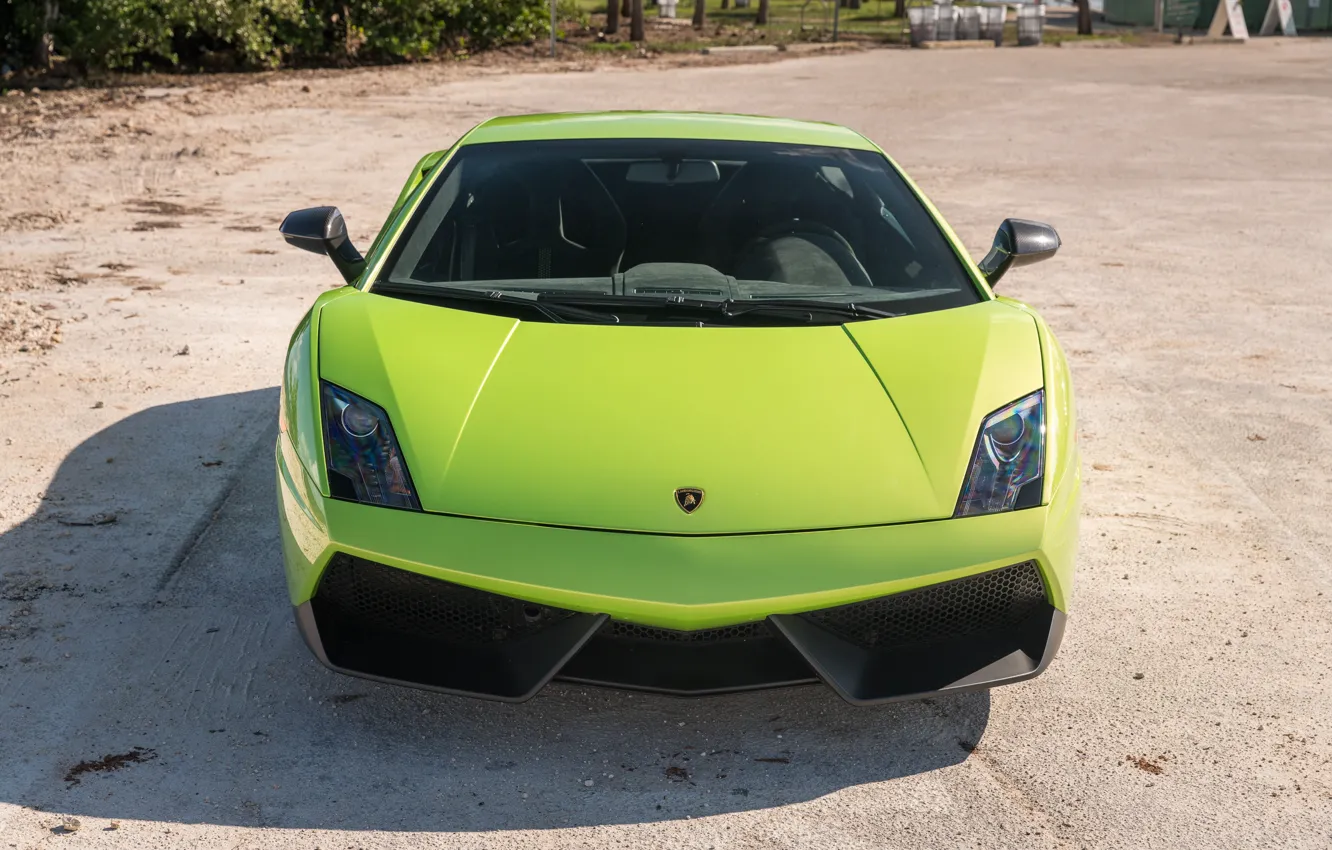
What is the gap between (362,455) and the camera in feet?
10.7

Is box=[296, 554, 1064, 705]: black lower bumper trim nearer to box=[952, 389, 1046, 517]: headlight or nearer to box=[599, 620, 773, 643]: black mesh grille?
box=[599, 620, 773, 643]: black mesh grille

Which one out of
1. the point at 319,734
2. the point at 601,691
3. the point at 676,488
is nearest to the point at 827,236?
the point at 676,488

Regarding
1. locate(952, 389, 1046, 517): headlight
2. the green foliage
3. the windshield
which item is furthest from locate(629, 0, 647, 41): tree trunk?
locate(952, 389, 1046, 517): headlight

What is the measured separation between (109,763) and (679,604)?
1355 millimetres

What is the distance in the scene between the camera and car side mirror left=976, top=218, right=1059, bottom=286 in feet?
14.6

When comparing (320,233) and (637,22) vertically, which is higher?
(637,22)

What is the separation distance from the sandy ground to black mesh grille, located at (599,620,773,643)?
1.06ft

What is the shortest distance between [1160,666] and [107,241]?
25.7ft

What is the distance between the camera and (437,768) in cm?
318

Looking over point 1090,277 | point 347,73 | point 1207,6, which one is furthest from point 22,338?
point 1207,6

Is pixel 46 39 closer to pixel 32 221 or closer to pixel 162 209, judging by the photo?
pixel 162 209

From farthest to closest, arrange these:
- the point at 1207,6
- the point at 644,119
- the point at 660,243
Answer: the point at 1207,6
the point at 644,119
the point at 660,243

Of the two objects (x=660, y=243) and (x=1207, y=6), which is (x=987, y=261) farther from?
(x=1207, y=6)

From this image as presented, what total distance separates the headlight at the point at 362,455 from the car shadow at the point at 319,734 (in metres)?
0.59
